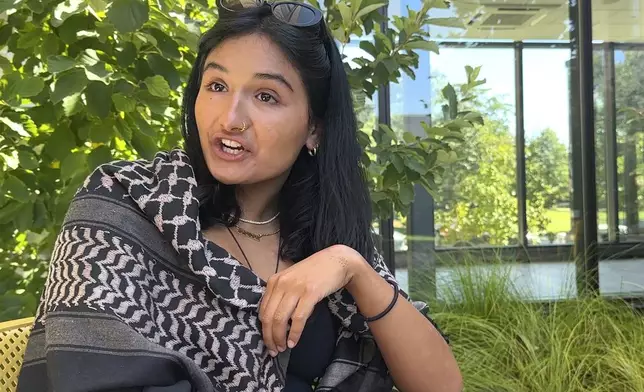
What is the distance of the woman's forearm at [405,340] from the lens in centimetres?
118

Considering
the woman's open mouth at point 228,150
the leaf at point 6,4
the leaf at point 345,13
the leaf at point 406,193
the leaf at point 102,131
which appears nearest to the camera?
the woman's open mouth at point 228,150

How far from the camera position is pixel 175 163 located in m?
1.17

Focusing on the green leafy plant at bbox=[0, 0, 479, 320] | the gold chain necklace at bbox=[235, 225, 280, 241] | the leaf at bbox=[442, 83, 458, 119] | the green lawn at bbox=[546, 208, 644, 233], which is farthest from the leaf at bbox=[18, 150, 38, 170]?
the green lawn at bbox=[546, 208, 644, 233]

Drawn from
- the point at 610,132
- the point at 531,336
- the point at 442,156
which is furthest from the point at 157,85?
the point at 610,132

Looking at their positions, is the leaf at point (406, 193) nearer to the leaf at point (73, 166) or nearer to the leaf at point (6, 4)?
the leaf at point (73, 166)

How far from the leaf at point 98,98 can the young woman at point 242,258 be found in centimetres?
23

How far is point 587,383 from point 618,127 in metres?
2.96

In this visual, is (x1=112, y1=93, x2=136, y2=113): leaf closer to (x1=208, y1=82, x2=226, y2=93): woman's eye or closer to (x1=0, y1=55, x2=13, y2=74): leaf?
(x1=0, y1=55, x2=13, y2=74): leaf

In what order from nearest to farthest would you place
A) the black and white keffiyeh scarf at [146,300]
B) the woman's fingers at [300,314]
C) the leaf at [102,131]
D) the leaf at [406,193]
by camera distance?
1. the black and white keffiyeh scarf at [146,300]
2. the woman's fingers at [300,314]
3. the leaf at [102,131]
4. the leaf at [406,193]

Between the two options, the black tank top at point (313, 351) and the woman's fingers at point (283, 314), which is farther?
the black tank top at point (313, 351)

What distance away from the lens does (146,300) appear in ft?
3.31

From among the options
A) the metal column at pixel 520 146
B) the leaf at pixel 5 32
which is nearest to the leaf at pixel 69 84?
the leaf at pixel 5 32

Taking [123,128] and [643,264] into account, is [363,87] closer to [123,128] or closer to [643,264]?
[123,128]

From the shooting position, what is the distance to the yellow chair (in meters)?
1.19
